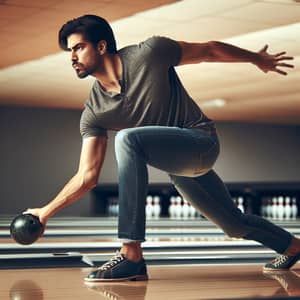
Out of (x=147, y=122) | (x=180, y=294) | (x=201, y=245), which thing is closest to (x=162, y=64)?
(x=147, y=122)

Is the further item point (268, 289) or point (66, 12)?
point (66, 12)

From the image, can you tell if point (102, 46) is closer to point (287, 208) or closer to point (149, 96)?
point (149, 96)

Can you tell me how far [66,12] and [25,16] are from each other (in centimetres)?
35

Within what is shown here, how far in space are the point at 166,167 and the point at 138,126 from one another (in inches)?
6.7

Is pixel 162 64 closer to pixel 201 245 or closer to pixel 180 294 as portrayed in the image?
pixel 180 294

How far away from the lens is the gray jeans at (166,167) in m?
2.61

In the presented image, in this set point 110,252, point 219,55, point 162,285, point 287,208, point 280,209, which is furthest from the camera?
point 287,208

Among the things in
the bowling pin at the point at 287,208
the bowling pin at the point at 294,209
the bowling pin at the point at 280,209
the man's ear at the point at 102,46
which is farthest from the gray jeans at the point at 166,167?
the bowling pin at the point at 294,209

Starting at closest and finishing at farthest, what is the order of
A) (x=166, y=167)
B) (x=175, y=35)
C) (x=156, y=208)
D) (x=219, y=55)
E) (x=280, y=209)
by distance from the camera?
1. (x=166, y=167)
2. (x=219, y=55)
3. (x=175, y=35)
4. (x=280, y=209)
5. (x=156, y=208)

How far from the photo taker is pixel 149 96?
105 inches

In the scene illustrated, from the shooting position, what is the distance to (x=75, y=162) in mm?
12406

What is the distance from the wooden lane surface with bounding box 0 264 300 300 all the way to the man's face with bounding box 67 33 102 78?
73 cm

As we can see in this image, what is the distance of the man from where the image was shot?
2627mm

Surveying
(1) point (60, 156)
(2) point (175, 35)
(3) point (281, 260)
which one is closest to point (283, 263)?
(3) point (281, 260)
